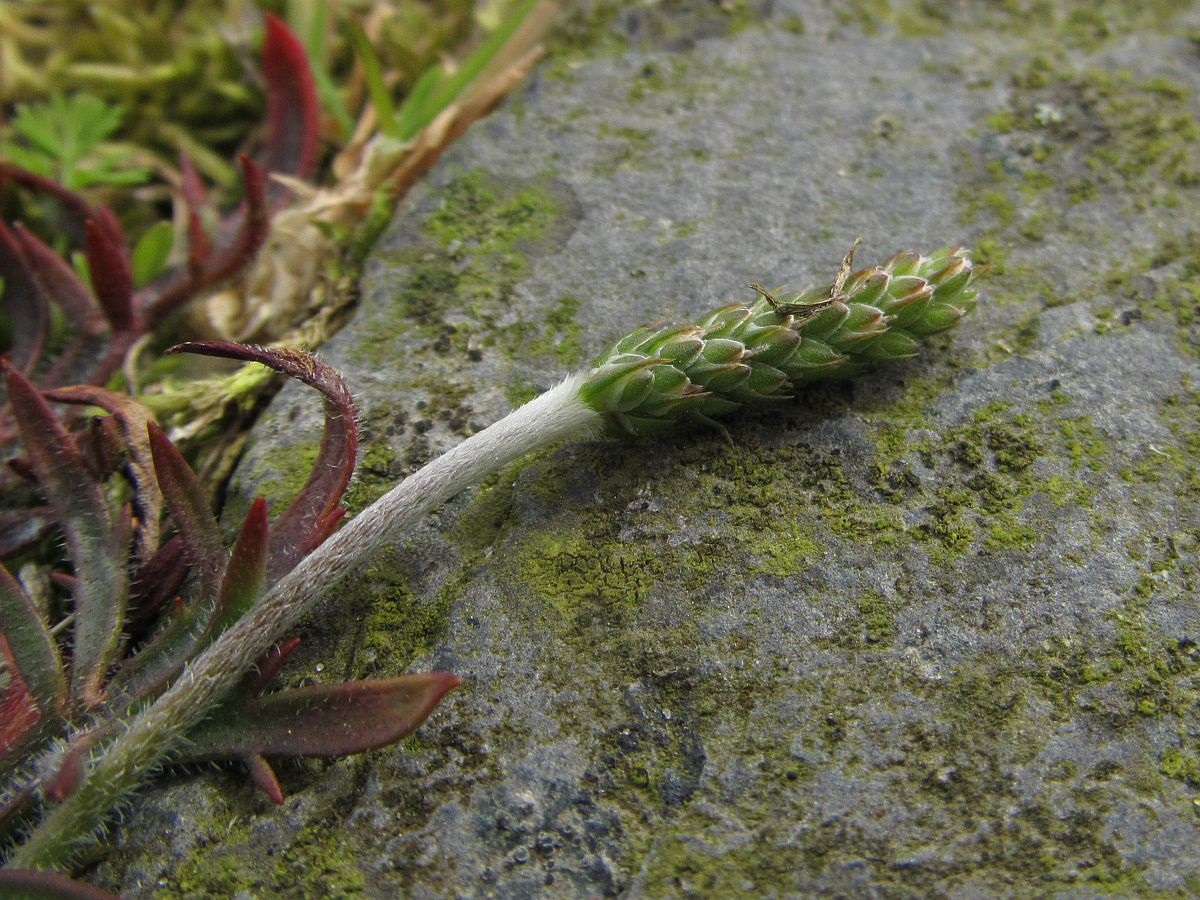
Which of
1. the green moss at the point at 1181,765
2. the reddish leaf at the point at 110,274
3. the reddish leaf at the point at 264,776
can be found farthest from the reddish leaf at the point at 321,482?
the green moss at the point at 1181,765

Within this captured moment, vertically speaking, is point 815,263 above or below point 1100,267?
above

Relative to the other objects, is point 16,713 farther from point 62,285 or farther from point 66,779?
point 62,285

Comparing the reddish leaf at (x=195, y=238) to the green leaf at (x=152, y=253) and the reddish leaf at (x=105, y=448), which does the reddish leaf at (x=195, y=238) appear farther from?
the reddish leaf at (x=105, y=448)

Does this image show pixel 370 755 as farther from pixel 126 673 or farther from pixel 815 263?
pixel 815 263

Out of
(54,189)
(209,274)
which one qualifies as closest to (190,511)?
(209,274)

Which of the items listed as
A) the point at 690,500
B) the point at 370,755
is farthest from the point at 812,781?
the point at 370,755

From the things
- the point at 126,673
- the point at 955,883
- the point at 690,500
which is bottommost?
the point at 955,883
